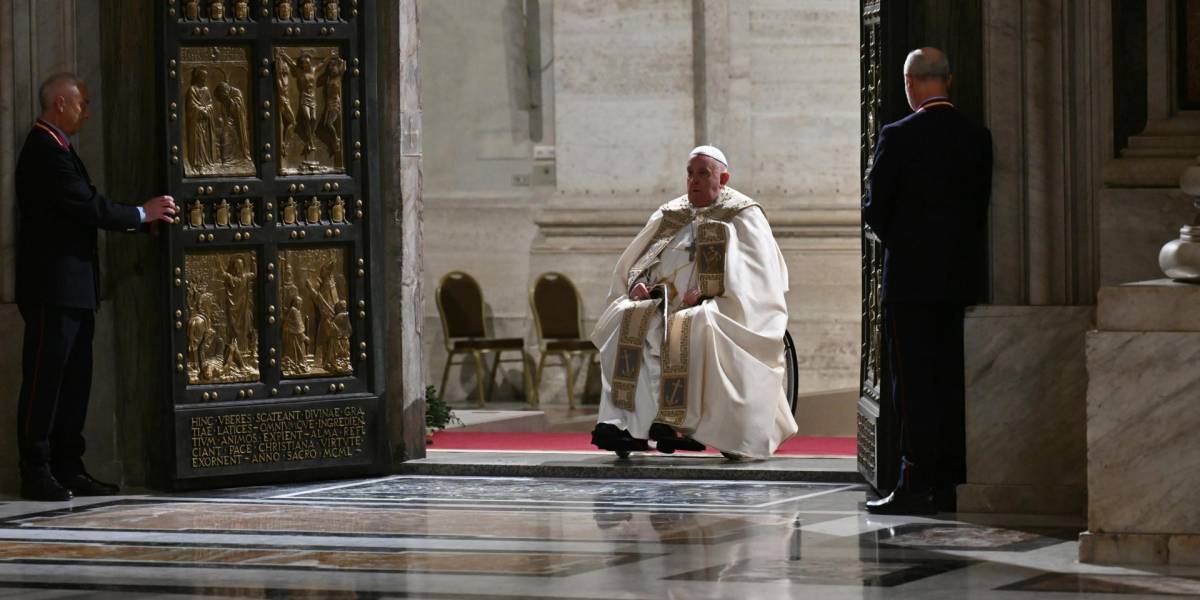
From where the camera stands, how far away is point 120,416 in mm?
9062

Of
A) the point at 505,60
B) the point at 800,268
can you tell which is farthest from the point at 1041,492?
the point at 505,60

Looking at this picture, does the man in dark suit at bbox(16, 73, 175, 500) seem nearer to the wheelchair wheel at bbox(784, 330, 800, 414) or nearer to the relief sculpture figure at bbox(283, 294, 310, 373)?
the relief sculpture figure at bbox(283, 294, 310, 373)

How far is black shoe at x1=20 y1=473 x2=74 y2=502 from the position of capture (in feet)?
28.1

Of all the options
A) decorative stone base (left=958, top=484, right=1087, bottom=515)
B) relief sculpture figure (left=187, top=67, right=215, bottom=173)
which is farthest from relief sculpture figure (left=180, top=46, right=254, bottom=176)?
decorative stone base (left=958, top=484, right=1087, bottom=515)

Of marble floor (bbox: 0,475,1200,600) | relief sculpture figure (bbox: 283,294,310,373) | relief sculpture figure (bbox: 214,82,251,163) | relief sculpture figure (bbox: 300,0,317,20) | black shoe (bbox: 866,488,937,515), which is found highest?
relief sculpture figure (bbox: 300,0,317,20)

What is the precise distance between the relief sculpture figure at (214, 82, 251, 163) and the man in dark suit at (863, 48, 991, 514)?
113 inches

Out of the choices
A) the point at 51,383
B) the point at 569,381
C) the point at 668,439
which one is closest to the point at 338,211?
the point at 51,383

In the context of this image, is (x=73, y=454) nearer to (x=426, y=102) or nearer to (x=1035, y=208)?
(x=1035, y=208)

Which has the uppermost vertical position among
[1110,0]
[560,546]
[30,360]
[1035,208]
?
[1110,0]

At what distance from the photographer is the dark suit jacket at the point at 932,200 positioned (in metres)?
7.78

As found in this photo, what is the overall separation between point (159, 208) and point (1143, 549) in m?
4.41

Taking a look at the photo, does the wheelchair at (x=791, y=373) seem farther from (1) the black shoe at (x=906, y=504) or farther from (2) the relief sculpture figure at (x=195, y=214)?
(2) the relief sculpture figure at (x=195, y=214)

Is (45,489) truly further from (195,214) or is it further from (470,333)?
(470,333)

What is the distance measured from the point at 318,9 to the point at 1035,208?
3.35 m
